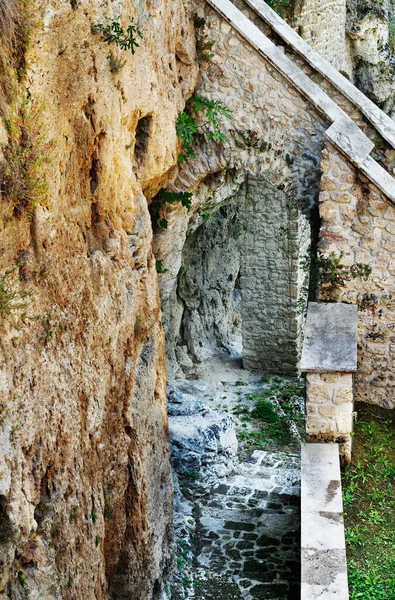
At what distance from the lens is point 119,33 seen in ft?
19.8

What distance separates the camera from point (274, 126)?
8.30 m

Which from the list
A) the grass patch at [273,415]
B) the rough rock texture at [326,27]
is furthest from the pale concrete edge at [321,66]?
the grass patch at [273,415]

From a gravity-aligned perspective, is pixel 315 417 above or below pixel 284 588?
above

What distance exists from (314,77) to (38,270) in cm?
481

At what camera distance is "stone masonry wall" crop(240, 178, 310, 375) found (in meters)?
12.1

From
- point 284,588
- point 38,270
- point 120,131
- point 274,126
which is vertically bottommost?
point 284,588

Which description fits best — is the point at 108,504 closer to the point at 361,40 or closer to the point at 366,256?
the point at 366,256

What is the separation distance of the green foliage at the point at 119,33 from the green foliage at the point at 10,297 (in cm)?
213

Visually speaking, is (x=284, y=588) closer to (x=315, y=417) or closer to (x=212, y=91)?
(x=315, y=417)

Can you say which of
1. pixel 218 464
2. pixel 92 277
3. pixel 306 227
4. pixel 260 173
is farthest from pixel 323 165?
pixel 306 227

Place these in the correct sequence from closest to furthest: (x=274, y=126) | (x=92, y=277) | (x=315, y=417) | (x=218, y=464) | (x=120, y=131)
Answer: (x=92, y=277) → (x=120, y=131) → (x=315, y=417) → (x=274, y=126) → (x=218, y=464)

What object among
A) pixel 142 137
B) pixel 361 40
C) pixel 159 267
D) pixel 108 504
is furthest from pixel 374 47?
pixel 108 504

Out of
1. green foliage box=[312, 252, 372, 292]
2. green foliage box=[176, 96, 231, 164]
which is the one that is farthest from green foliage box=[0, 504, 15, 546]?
green foliage box=[176, 96, 231, 164]

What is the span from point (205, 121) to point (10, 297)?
434 cm
